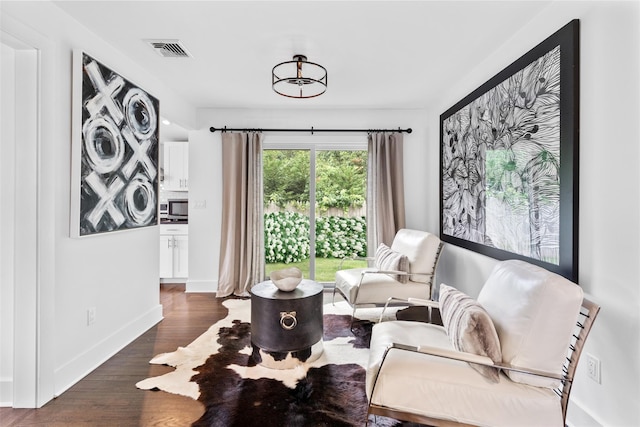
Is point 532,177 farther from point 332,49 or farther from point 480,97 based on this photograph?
point 332,49

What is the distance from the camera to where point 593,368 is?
1.79 m

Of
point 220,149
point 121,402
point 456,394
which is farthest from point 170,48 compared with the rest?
point 456,394

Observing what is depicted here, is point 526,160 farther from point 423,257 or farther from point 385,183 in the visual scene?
point 385,183

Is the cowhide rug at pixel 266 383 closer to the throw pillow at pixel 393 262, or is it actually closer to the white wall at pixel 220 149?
the throw pillow at pixel 393 262

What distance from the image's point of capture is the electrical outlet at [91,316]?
8.28 ft

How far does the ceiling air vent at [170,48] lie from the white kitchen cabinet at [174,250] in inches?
105

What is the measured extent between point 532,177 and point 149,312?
137 inches

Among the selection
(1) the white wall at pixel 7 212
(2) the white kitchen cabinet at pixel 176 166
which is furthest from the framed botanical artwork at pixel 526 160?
(2) the white kitchen cabinet at pixel 176 166

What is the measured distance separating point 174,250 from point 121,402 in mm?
3055

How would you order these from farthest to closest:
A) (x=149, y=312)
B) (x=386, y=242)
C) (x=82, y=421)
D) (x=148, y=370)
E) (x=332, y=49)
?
(x=386, y=242) → (x=149, y=312) → (x=332, y=49) → (x=148, y=370) → (x=82, y=421)

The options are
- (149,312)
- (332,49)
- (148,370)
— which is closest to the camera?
(148,370)

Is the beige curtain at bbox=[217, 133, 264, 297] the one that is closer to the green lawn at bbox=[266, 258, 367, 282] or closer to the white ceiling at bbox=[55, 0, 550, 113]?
the green lawn at bbox=[266, 258, 367, 282]

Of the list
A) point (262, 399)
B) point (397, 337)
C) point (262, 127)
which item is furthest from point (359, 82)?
point (262, 399)

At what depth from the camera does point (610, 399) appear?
1.69 metres
